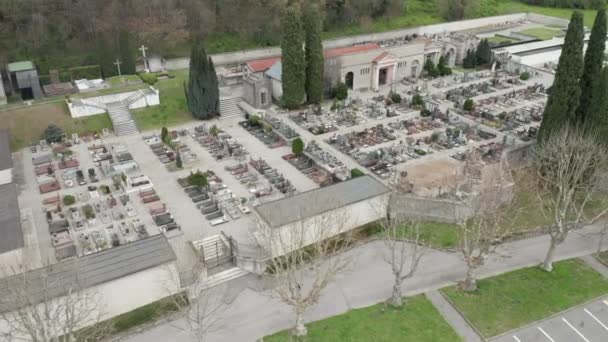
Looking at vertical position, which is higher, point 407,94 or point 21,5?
point 21,5

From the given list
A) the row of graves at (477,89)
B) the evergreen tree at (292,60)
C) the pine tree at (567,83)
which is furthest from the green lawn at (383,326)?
the row of graves at (477,89)

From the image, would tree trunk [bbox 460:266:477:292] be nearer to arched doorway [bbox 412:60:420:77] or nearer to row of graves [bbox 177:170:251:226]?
row of graves [bbox 177:170:251:226]

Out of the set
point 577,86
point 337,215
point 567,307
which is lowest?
point 567,307

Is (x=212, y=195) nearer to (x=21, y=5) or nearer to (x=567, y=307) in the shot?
(x=567, y=307)

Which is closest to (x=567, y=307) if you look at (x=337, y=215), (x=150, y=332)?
(x=337, y=215)

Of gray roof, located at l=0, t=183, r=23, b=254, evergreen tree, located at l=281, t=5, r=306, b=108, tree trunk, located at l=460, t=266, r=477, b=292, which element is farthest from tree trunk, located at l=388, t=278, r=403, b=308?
evergreen tree, located at l=281, t=5, r=306, b=108

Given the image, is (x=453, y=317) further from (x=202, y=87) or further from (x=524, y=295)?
(x=202, y=87)
